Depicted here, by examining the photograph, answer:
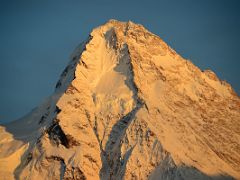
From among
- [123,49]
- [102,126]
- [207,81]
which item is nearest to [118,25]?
[123,49]

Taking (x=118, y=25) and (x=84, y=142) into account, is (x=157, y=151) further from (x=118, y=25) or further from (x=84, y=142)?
(x=118, y=25)

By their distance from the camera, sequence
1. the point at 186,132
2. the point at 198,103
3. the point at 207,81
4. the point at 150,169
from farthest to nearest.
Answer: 1. the point at 207,81
2. the point at 198,103
3. the point at 186,132
4. the point at 150,169

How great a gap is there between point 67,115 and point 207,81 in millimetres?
41307

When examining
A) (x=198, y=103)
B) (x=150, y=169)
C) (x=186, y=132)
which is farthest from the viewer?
(x=198, y=103)

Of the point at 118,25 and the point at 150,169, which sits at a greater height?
the point at 118,25

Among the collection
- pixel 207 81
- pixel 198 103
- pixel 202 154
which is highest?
pixel 207 81

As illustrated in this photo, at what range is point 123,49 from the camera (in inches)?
6737

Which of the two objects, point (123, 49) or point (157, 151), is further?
point (123, 49)

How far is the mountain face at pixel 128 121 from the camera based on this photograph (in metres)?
140

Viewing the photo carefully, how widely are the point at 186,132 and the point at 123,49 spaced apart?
30.9m

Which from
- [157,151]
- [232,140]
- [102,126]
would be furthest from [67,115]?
[232,140]

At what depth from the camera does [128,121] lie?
15000 centimetres

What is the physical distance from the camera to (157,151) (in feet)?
463

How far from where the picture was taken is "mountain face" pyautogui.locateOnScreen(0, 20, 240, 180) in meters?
140
